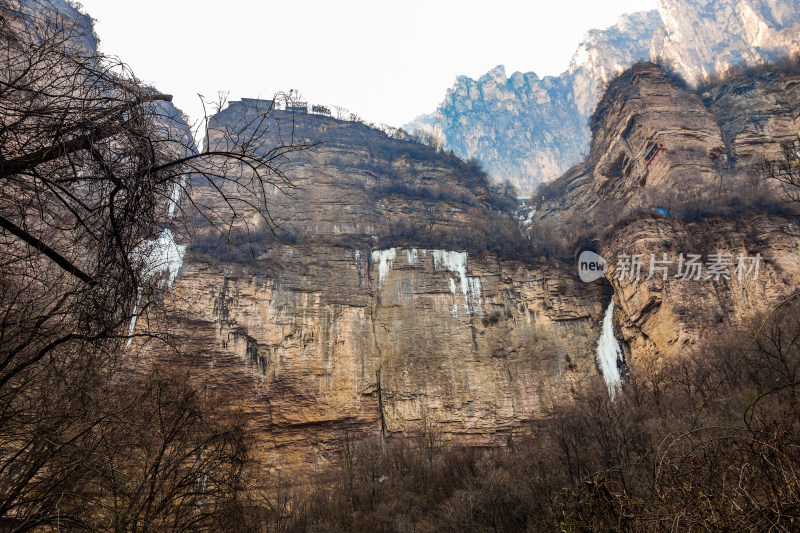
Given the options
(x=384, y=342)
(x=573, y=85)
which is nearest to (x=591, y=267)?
(x=384, y=342)

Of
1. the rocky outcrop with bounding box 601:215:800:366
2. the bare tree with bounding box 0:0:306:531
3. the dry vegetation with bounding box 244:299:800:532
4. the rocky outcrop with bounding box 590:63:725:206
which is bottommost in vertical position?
the dry vegetation with bounding box 244:299:800:532

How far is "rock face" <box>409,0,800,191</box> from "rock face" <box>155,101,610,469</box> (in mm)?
56116

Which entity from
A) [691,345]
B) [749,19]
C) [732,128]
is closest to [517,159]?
[749,19]

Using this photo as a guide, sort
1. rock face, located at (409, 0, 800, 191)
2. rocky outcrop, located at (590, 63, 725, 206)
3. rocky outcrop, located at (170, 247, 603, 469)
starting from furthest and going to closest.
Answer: rock face, located at (409, 0, 800, 191) < rocky outcrop, located at (590, 63, 725, 206) < rocky outcrop, located at (170, 247, 603, 469)

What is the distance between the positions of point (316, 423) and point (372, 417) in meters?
2.93

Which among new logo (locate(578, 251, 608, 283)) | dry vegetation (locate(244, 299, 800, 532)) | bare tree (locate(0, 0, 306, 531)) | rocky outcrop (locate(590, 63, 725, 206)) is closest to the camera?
bare tree (locate(0, 0, 306, 531))

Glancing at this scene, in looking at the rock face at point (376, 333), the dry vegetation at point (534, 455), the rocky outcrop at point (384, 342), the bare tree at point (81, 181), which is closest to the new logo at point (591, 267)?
the rocky outcrop at point (384, 342)

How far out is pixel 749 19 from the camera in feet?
232

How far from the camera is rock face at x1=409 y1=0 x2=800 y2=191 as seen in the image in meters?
71.6

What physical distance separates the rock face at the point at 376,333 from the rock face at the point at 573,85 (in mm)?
56116

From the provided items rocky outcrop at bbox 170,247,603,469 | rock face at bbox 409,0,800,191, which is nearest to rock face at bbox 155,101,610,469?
rocky outcrop at bbox 170,247,603,469

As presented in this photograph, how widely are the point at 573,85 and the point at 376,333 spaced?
3416 inches

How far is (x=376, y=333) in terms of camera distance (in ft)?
85.9

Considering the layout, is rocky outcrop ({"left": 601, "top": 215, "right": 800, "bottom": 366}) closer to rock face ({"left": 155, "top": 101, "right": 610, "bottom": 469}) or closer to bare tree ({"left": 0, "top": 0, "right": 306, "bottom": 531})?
rock face ({"left": 155, "top": 101, "right": 610, "bottom": 469})
